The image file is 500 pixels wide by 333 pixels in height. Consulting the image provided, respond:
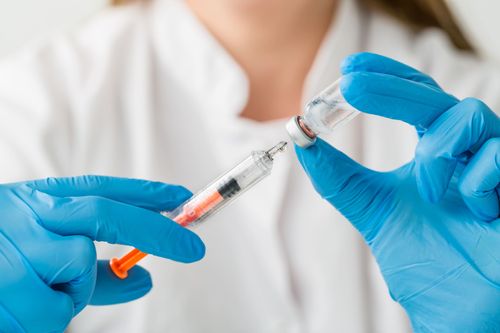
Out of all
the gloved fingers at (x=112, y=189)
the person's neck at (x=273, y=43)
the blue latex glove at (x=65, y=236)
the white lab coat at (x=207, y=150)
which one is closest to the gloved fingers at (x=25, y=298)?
the blue latex glove at (x=65, y=236)

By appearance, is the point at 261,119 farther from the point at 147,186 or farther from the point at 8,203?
the point at 8,203

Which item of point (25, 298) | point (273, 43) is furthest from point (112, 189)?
point (273, 43)

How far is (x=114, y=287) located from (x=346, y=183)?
1.29ft

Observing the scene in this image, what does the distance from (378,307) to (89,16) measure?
1040 millimetres

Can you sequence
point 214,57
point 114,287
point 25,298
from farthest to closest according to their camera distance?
point 214,57 < point 114,287 < point 25,298

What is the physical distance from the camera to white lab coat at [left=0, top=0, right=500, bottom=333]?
1.27 meters

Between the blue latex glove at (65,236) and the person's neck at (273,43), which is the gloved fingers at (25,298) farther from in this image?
the person's neck at (273,43)

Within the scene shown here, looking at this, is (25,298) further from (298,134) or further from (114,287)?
(298,134)

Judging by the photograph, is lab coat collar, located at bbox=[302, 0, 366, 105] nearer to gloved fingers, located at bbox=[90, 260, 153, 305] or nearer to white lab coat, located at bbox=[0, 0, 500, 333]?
white lab coat, located at bbox=[0, 0, 500, 333]

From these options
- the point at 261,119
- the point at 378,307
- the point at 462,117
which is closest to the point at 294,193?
the point at 261,119

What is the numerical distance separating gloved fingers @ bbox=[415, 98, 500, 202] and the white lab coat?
0.41 m

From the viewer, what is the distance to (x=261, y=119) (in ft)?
4.70

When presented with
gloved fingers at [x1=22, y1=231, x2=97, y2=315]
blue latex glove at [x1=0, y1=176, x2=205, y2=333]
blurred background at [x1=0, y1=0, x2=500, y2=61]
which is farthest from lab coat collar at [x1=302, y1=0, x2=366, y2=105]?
gloved fingers at [x1=22, y1=231, x2=97, y2=315]

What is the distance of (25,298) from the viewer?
35.4 inches
